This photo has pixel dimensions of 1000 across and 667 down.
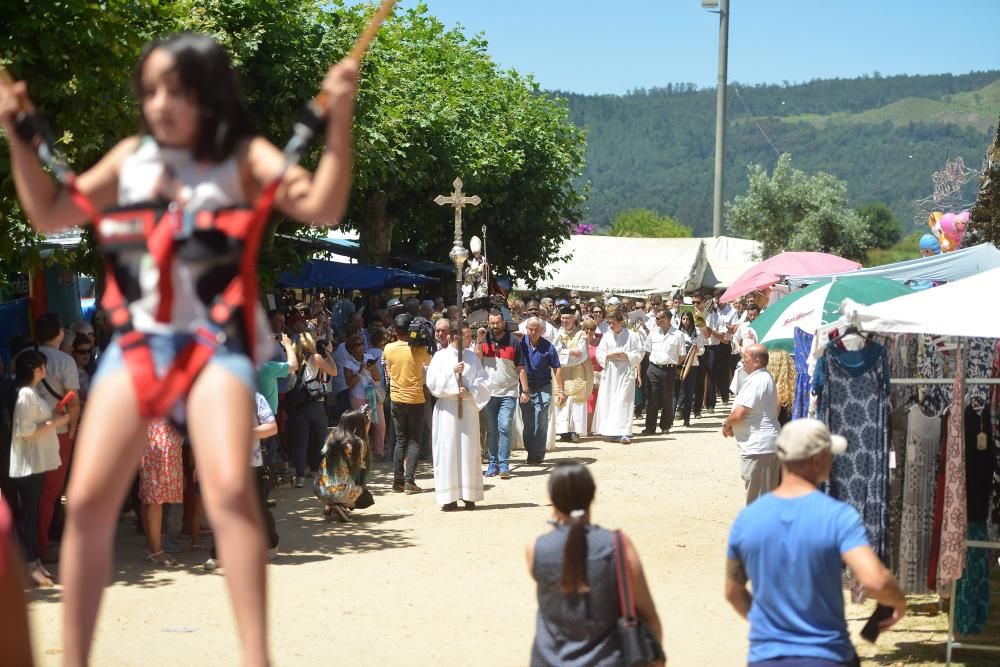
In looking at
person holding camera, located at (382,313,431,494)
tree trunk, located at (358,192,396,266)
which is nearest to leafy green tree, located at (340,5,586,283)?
tree trunk, located at (358,192,396,266)

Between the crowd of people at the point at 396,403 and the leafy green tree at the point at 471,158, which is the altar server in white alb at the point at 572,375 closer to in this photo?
the crowd of people at the point at 396,403

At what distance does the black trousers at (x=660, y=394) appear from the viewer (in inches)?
846

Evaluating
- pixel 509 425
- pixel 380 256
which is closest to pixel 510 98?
pixel 380 256

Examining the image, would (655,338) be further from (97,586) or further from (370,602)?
(97,586)

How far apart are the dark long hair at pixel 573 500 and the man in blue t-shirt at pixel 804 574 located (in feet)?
2.15

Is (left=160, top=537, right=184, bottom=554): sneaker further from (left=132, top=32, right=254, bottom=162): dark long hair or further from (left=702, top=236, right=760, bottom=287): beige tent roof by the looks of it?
(left=702, top=236, right=760, bottom=287): beige tent roof

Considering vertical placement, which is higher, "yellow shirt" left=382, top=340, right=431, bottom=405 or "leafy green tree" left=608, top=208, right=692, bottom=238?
"leafy green tree" left=608, top=208, right=692, bottom=238

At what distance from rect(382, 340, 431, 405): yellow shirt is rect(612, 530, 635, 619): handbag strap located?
395 inches

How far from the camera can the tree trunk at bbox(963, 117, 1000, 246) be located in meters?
12.6

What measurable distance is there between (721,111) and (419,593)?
26752 millimetres

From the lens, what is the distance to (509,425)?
16984 mm

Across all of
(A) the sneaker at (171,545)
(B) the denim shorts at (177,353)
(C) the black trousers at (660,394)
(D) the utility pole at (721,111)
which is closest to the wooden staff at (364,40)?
(B) the denim shorts at (177,353)

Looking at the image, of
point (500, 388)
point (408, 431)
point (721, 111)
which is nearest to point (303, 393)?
point (408, 431)

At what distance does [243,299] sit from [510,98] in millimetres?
37424
